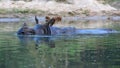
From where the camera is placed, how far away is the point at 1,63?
1423cm

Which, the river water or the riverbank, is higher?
the river water

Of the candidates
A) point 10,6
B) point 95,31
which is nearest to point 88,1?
point 10,6

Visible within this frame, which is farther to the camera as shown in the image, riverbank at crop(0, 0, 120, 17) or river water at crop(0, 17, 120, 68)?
riverbank at crop(0, 0, 120, 17)

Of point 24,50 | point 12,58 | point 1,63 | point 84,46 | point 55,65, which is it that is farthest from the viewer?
point 84,46

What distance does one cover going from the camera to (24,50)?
1738cm

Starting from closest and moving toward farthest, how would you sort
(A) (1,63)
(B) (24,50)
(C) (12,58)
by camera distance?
(A) (1,63)
(C) (12,58)
(B) (24,50)

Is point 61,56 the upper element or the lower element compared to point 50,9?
upper

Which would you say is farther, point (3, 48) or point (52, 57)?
point (3, 48)

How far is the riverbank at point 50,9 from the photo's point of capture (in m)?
55.2

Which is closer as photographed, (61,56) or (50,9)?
(61,56)

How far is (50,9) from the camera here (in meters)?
55.6

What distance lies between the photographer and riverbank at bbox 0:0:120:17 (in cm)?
5516

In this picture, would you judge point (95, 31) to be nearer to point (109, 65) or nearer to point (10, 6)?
point (109, 65)

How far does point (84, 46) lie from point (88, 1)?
39970 mm
